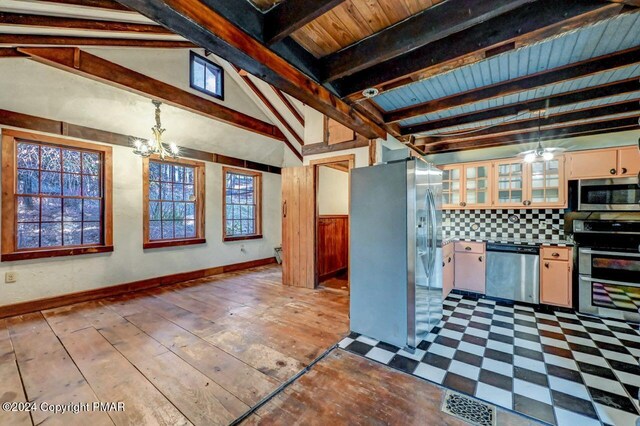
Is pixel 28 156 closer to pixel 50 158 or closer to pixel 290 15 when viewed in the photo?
pixel 50 158

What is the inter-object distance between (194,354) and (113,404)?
0.65 metres

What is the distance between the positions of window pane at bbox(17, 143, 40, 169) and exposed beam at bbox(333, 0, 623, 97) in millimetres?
4327

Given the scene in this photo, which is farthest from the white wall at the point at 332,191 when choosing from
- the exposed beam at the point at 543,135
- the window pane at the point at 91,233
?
the window pane at the point at 91,233

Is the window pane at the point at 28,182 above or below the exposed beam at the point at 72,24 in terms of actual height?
below

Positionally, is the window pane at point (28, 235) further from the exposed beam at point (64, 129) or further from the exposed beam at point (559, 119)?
the exposed beam at point (559, 119)

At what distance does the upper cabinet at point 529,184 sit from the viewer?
3.48 m

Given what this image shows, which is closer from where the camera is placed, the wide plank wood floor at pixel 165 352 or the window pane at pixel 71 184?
the wide plank wood floor at pixel 165 352

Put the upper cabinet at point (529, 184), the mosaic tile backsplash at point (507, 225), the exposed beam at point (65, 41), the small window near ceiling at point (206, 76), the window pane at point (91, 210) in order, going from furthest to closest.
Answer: the small window near ceiling at point (206, 76) → the window pane at point (91, 210) → the mosaic tile backsplash at point (507, 225) → the upper cabinet at point (529, 184) → the exposed beam at point (65, 41)

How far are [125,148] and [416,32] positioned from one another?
14.9 feet

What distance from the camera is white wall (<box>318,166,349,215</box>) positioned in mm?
5578

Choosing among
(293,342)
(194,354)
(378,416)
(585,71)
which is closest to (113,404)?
(194,354)

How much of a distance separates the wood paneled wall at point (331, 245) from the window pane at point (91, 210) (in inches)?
137

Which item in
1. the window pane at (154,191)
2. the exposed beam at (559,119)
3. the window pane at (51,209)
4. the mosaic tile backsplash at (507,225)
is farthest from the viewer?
the window pane at (154,191)

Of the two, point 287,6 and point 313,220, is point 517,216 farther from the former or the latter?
point 287,6
